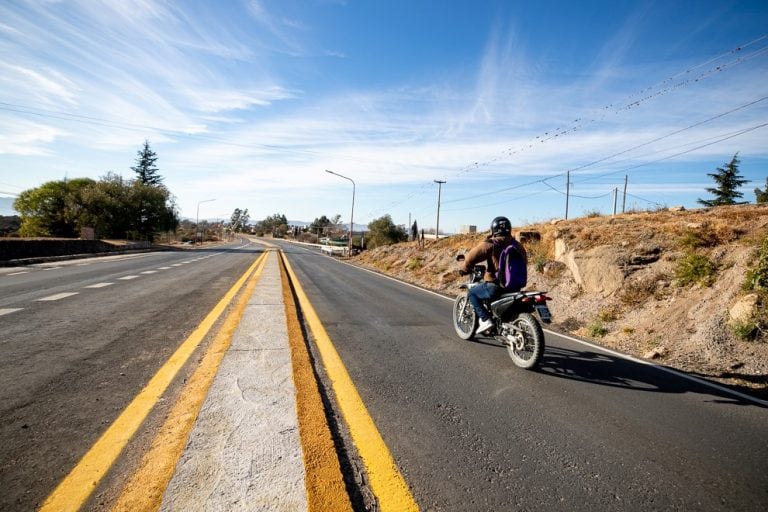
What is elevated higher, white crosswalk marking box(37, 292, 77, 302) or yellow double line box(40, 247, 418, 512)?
yellow double line box(40, 247, 418, 512)

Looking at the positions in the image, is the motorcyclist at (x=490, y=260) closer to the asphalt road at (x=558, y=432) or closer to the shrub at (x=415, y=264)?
the asphalt road at (x=558, y=432)

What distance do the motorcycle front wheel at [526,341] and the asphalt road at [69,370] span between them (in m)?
3.73

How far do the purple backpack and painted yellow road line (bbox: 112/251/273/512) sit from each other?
12.2 feet

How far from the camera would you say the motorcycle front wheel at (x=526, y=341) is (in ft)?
13.7

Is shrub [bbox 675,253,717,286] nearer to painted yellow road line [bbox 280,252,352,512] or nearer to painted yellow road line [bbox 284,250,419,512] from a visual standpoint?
painted yellow road line [bbox 284,250,419,512]

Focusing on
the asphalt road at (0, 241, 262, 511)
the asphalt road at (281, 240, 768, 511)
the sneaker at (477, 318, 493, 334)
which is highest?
the sneaker at (477, 318, 493, 334)

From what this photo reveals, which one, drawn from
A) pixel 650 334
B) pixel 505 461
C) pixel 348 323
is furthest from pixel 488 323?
pixel 650 334

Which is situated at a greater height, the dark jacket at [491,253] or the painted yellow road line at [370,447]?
the dark jacket at [491,253]

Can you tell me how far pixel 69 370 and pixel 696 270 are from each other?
10414 mm

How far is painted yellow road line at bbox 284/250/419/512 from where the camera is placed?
1.84m

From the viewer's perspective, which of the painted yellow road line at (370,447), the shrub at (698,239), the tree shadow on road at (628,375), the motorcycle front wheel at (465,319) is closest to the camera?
the painted yellow road line at (370,447)

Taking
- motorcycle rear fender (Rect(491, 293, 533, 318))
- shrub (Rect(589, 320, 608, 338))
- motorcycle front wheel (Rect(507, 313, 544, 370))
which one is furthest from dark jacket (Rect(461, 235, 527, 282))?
shrub (Rect(589, 320, 608, 338))

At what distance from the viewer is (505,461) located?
7.50 feet

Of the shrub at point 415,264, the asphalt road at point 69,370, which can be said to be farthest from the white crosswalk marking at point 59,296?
the shrub at point 415,264
